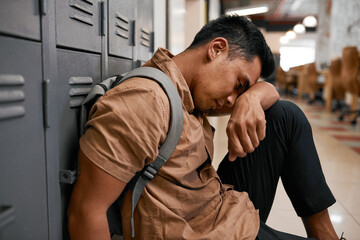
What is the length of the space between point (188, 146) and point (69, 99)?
31 centimetres

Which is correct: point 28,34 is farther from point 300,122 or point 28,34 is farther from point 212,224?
point 300,122

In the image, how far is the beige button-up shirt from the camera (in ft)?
2.00

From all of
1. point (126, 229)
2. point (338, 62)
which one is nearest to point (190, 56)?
point (126, 229)

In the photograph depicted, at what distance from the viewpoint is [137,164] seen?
633mm

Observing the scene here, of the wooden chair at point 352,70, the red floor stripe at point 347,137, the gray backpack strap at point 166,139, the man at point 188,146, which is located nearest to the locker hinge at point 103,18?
the man at point 188,146

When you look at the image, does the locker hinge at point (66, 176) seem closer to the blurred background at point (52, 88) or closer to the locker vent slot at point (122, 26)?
the blurred background at point (52, 88)

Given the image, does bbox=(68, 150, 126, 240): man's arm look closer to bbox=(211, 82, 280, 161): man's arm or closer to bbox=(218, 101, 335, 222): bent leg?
bbox=(211, 82, 280, 161): man's arm

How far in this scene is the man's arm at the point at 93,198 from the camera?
2.01 feet

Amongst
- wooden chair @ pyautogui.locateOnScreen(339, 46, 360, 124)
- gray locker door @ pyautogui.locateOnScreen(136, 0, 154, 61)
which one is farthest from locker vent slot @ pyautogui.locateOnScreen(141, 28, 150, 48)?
wooden chair @ pyautogui.locateOnScreen(339, 46, 360, 124)

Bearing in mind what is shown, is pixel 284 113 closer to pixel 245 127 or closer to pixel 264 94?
pixel 264 94

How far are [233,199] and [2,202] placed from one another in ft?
1.90

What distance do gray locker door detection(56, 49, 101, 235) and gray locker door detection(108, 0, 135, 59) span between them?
209 millimetres

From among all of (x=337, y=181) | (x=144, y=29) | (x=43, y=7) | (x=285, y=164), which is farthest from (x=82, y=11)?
(x=337, y=181)

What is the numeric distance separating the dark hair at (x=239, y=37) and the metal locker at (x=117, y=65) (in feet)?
0.96
